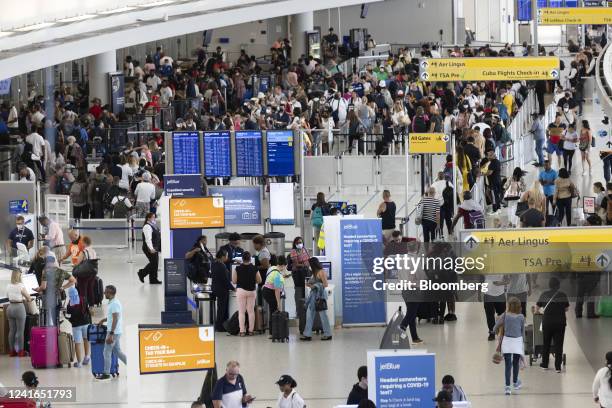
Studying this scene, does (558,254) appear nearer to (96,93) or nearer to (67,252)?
(67,252)

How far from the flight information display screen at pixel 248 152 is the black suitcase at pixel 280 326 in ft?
15.8

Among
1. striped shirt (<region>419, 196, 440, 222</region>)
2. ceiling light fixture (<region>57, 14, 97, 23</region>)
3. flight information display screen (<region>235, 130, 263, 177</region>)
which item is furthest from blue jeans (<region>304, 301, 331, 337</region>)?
ceiling light fixture (<region>57, 14, 97, 23</region>)

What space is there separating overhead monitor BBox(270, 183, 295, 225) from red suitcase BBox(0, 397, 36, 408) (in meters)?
9.83

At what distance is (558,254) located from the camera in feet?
50.3

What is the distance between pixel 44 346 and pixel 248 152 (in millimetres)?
6657

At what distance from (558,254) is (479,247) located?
0.78m

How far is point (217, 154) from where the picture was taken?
78.2 ft

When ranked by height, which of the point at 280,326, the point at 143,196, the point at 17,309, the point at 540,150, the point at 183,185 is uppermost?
the point at 540,150

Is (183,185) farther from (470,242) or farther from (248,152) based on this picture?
(470,242)

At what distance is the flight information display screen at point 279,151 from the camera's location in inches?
919

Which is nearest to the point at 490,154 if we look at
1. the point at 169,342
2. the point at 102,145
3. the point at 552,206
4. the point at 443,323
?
the point at 552,206

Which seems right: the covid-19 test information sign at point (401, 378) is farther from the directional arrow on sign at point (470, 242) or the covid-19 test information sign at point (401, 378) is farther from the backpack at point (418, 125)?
the backpack at point (418, 125)

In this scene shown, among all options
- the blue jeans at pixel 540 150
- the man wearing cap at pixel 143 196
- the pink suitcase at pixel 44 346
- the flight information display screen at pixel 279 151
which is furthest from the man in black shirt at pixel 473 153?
the pink suitcase at pixel 44 346

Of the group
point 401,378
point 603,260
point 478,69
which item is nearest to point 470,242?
point 603,260
